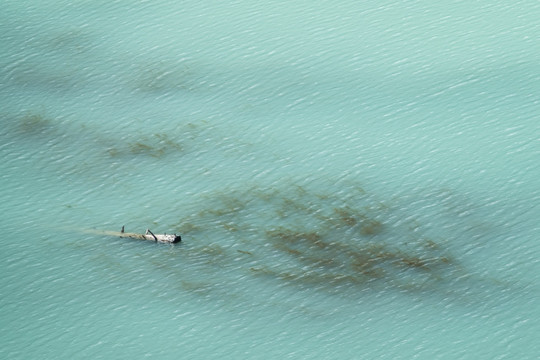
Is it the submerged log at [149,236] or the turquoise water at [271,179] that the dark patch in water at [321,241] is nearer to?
the turquoise water at [271,179]

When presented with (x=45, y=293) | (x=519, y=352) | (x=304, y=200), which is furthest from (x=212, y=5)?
(x=519, y=352)

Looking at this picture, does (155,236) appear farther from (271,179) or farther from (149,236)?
(271,179)

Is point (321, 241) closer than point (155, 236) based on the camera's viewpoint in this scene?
Yes

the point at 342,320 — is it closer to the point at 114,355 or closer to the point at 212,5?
the point at 114,355

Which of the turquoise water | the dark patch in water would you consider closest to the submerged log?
the turquoise water

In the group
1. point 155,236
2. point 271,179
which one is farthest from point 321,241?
point 155,236

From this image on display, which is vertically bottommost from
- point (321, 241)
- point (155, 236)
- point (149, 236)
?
point (149, 236)

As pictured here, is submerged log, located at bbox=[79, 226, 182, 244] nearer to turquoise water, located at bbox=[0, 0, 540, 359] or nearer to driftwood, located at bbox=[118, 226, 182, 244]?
driftwood, located at bbox=[118, 226, 182, 244]

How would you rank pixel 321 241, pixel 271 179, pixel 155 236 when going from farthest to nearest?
pixel 271 179 → pixel 155 236 → pixel 321 241
